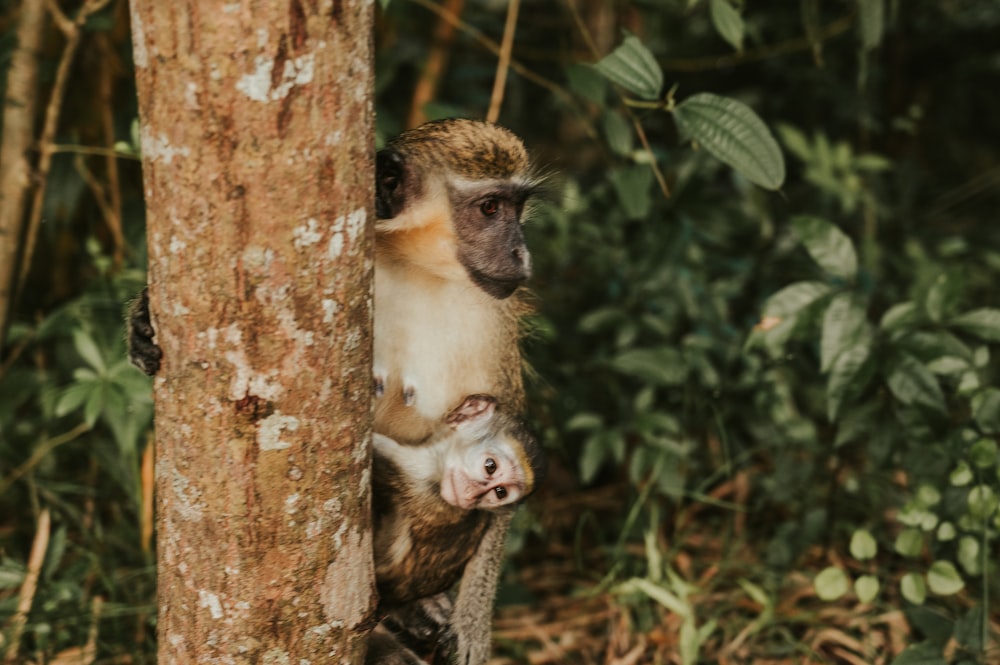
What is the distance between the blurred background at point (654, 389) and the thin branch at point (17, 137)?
0.02 m

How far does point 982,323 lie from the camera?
3445 mm

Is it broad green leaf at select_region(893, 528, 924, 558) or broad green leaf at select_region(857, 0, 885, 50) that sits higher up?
broad green leaf at select_region(857, 0, 885, 50)

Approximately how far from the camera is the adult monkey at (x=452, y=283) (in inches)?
111

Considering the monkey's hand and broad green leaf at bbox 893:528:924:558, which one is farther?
broad green leaf at bbox 893:528:924:558

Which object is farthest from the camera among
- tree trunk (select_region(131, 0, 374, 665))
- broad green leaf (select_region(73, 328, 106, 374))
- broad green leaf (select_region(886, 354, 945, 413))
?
broad green leaf (select_region(886, 354, 945, 413))

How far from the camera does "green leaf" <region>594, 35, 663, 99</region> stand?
294 cm

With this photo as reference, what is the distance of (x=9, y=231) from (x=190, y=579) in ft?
5.80

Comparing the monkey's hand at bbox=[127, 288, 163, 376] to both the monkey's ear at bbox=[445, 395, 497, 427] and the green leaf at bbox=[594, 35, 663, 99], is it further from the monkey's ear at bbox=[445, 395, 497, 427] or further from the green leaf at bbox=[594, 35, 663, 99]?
the green leaf at bbox=[594, 35, 663, 99]

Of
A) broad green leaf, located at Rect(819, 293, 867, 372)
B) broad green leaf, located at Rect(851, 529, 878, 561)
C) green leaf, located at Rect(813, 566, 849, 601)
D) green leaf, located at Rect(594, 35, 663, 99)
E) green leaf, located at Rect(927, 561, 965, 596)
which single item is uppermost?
green leaf, located at Rect(594, 35, 663, 99)

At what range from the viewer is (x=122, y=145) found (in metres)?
3.12

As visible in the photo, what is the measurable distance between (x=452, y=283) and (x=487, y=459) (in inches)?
20.7

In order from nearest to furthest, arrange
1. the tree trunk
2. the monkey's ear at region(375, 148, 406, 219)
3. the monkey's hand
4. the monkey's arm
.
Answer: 1. the tree trunk
2. the monkey's hand
3. the monkey's ear at region(375, 148, 406, 219)
4. the monkey's arm

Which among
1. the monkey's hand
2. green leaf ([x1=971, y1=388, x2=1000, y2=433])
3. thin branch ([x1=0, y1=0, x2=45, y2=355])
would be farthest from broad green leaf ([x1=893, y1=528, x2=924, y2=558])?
thin branch ([x1=0, y1=0, x2=45, y2=355])

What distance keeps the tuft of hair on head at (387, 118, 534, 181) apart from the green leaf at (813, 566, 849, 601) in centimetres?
156
